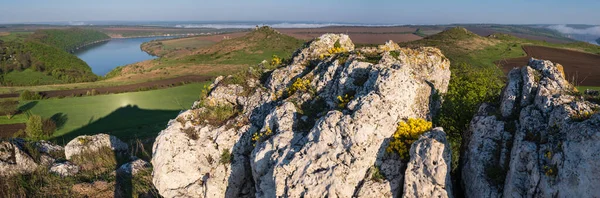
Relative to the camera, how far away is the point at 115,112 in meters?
29.6

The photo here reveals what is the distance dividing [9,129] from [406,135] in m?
31.7

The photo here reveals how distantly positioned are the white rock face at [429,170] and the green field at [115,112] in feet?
67.1

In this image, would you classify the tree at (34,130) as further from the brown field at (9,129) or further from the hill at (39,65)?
the hill at (39,65)

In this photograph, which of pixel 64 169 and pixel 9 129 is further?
pixel 9 129

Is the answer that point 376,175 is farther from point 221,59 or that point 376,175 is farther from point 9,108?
point 221,59

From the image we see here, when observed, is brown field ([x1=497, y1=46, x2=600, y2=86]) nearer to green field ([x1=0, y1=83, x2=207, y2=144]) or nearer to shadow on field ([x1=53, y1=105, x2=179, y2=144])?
shadow on field ([x1=53, y1=105, x2=179, y2=144])

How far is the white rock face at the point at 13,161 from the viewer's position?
11859mm

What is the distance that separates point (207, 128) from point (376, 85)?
5.26 meters

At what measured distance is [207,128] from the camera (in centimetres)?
991

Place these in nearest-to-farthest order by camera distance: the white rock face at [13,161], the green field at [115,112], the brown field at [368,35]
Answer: the white rock face at [13,161]
the green field at [115,112]
the brown field at [368,35]

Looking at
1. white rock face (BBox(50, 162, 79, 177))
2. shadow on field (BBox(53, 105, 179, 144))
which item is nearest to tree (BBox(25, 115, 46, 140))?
shadow on field (BBox(53, 105, 179, 144))

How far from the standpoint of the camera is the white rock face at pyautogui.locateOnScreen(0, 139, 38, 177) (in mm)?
11859

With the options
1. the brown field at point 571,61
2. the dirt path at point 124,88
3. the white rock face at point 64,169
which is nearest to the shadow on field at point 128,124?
the white rock face at point 64,169

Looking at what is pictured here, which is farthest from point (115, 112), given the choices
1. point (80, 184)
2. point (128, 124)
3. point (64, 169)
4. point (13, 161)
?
point (80, 184)
